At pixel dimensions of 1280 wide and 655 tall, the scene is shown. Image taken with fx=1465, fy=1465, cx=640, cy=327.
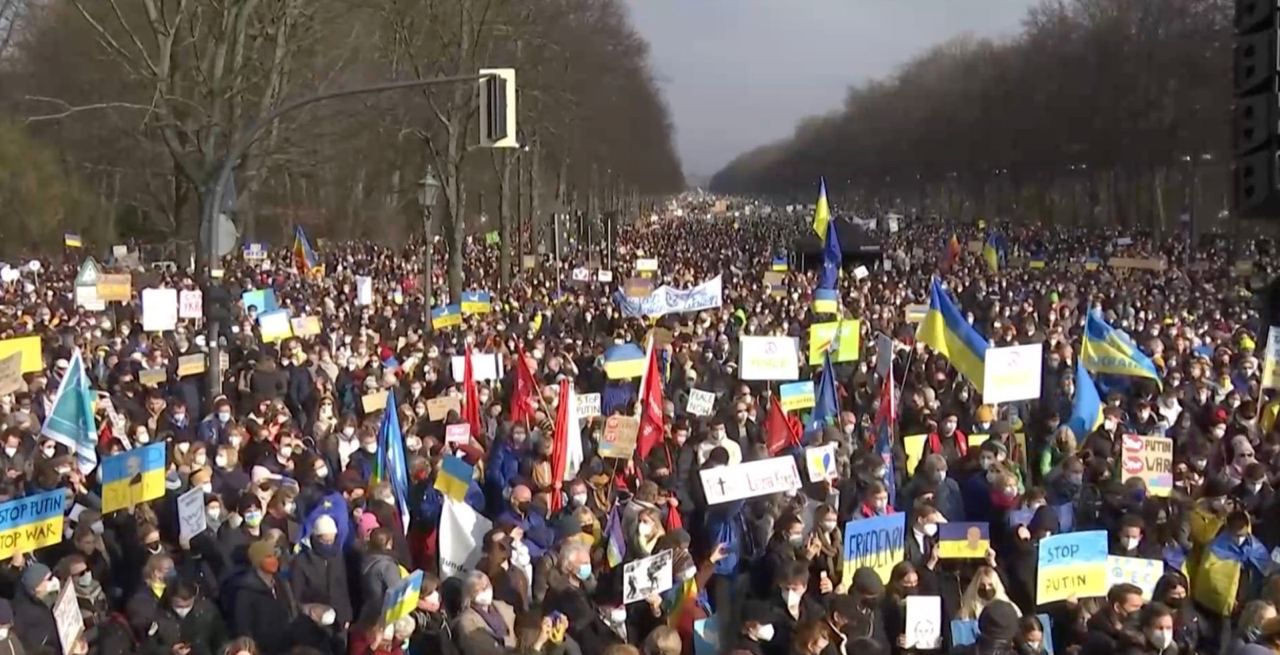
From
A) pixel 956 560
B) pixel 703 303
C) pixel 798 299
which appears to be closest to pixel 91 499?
pixel 956 560

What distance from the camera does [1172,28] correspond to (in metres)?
49.9

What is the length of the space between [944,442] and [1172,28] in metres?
42.7

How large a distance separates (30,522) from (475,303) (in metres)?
14.7

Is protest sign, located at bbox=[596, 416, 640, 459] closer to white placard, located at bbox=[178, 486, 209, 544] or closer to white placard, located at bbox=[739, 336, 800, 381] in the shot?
white placard, located at bbox=[178, 486, 209, 544]

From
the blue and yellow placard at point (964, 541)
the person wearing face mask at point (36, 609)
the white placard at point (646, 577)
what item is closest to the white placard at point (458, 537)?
the white placard at point (646, 577)

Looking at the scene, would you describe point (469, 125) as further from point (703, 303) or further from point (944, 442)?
point (944, 442)

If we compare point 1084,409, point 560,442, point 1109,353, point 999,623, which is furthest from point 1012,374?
point 999,623

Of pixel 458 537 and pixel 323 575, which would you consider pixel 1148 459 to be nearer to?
pixel 458 537

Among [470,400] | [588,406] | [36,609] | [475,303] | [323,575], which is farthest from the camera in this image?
→ [475,303]

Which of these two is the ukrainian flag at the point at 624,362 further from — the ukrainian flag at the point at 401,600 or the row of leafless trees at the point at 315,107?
the ukrainian flag at the point at 401,600

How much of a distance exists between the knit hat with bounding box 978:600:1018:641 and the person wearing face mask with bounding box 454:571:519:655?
2.26 m

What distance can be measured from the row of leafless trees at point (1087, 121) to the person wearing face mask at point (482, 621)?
4000 centimetres

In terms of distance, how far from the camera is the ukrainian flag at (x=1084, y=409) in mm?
12784

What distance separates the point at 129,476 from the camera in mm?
9305
